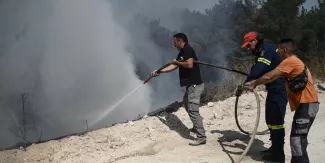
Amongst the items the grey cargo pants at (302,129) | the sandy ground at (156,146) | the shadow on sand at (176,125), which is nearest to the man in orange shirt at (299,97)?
the grey cargo pants at (302,129)

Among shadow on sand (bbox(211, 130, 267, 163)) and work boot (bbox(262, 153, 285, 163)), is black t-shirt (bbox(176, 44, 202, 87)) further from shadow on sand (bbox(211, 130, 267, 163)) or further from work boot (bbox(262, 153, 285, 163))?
work boot (bbox(262, 153, 285, 163))

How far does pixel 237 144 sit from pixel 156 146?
1.31m

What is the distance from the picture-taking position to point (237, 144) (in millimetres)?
5551

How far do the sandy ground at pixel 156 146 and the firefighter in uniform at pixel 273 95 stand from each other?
30cm

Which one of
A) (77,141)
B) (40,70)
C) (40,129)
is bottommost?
(77,141)

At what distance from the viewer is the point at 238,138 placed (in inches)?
231

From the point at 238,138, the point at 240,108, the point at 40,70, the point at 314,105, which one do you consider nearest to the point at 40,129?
the point at 40,70

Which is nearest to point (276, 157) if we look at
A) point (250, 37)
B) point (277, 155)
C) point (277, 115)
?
point (277, 155)

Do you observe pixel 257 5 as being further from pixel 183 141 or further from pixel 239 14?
pixel 183 141

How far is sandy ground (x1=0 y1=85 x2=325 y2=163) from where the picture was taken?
5047 millimetres

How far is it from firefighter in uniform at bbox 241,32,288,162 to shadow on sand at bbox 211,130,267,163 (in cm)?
30

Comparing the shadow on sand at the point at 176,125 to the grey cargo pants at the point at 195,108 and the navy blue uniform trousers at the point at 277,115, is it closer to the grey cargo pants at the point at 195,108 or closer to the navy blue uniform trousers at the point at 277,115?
the grey cargo pants at the point at 195,108

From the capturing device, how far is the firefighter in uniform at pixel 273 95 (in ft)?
15.2

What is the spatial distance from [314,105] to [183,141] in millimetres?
2443
